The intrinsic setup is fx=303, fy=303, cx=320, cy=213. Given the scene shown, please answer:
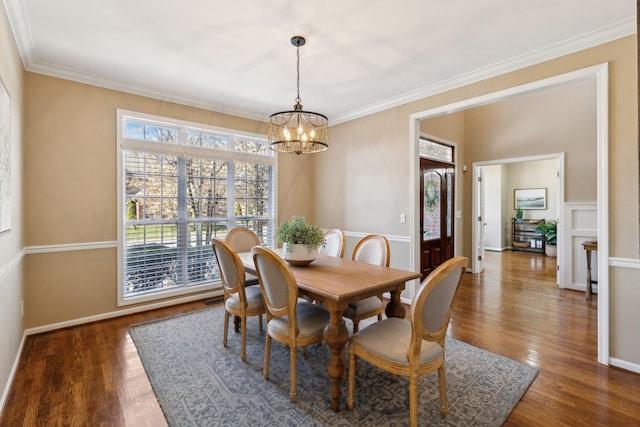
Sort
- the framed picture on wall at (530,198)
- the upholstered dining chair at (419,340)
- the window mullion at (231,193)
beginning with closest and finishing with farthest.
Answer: the upholstered dining chair at (419,340)
the window mullion at (231,193)
the framed picture on wall at (530,198)

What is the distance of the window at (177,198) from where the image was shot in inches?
140

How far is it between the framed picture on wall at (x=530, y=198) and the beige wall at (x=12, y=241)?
33.4 ft

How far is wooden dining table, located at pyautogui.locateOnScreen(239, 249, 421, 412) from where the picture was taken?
191cm

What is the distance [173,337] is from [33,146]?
7.51 ft

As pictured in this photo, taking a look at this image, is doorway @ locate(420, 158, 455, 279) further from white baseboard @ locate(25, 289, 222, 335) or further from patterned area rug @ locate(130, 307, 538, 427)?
white baseboard @ locate(25, 289, 222, 335)

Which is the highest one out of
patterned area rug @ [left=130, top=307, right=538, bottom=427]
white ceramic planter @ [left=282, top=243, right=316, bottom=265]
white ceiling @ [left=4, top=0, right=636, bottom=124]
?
white ceiling @ [left=4, top=0, right=636, bottom=124]

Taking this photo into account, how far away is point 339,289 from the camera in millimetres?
1965

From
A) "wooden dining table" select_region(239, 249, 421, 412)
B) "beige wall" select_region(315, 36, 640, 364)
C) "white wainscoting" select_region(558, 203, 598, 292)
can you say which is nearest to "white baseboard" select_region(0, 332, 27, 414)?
"wooden dining table" select_region(239, 249, 421, 412)

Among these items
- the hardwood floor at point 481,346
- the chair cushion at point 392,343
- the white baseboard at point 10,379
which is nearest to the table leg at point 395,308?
the chair cushion at point 392,343

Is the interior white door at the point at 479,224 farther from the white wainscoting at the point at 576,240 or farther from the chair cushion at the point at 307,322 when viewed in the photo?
the chair cushion at the point at 307,322

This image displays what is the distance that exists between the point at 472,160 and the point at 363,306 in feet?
14.2

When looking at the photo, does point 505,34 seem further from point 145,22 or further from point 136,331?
point 136,331

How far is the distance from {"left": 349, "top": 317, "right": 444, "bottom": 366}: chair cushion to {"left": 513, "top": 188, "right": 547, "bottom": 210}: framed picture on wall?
27.3ft

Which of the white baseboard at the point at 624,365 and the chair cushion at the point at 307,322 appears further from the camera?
the white baseboard at the point at 624,365
